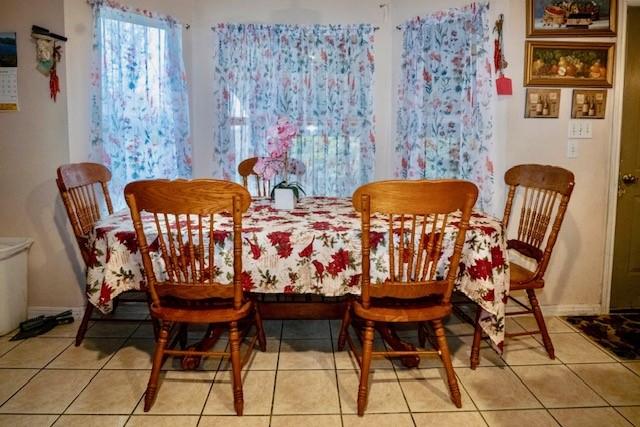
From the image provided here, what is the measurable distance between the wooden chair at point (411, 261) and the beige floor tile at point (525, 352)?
0.61 metres

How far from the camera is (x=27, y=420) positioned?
1838 millimetres

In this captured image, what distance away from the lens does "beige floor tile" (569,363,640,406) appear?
2020 mm

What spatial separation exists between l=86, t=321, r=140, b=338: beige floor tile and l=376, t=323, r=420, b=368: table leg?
146 centimetres

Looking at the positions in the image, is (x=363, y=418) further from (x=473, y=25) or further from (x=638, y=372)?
(x=473, y=25)

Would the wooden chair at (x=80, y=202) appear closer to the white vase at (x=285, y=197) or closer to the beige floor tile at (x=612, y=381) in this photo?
the white vase at (x=285, y=197)

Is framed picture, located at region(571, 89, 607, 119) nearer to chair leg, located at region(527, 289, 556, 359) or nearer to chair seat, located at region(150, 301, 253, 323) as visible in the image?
chair leg, located at region(527, 289, 556, 359)

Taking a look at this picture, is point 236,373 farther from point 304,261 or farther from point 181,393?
point 304,261

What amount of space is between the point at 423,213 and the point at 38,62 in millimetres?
2429

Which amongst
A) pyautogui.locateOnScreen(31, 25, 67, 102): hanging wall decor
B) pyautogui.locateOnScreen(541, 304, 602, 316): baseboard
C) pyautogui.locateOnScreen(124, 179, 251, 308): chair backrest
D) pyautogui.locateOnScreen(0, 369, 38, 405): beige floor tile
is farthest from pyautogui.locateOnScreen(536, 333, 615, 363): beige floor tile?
pyautogui.locateOnScreen(31, 25, 67, 102): hanging wall decor

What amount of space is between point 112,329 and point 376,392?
5.40 ft

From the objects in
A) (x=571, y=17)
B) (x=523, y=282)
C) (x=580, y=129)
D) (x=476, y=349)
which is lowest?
(x=476, y=349)

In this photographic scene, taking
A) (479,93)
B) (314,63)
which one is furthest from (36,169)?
(479,93)

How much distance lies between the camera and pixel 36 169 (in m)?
2.81

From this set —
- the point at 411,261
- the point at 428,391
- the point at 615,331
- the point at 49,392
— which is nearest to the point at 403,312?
the point at 411,261
